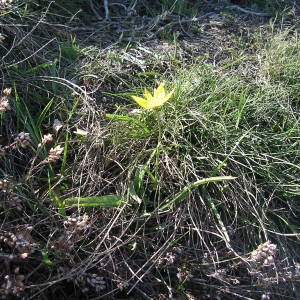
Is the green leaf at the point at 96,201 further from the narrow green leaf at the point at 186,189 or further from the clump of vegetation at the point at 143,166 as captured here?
the narrow green leaf at the point at 186,189

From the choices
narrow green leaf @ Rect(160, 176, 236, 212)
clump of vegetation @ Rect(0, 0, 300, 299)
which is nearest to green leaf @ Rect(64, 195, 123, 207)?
clump of vegetation @ Rect(0, 0, 300, 299)

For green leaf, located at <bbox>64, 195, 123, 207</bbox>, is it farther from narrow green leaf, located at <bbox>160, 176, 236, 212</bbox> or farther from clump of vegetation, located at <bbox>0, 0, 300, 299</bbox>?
narrow green leaf, located at <bbox>160, 176, 236, 212</bbox>

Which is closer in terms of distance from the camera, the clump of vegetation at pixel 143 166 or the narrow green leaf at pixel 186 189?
the clump of vegetation at pixel 143 166

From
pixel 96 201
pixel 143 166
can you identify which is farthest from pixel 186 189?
pixel 96 201

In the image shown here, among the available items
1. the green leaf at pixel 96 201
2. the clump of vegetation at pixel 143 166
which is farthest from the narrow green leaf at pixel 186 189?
the green leaf at pixel 96 201

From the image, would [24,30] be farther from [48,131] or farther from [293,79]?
[293,79]

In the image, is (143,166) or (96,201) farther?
(143,166)

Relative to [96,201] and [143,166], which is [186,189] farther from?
[96,201]

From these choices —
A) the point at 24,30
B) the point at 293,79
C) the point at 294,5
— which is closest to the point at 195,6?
the point at 294,5
